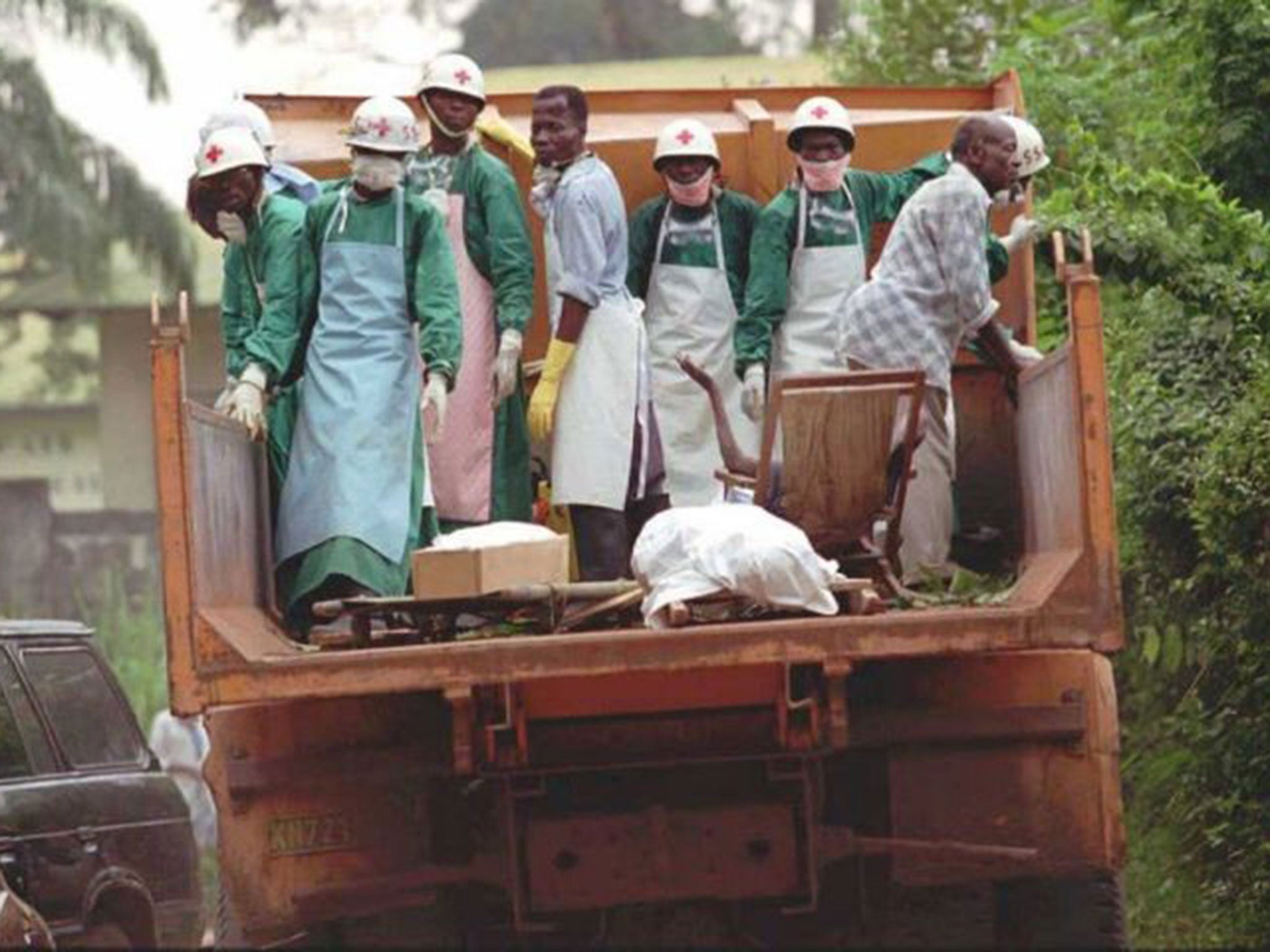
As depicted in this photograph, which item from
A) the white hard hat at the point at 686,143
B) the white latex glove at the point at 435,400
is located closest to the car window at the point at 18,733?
the white latex glove at the point at 435,400

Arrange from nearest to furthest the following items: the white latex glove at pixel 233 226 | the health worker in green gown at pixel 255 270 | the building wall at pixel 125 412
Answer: the health worker in green gown at pixel 255 270
the white latex glove at pixel 233 226
the building wall at pixel 125 412

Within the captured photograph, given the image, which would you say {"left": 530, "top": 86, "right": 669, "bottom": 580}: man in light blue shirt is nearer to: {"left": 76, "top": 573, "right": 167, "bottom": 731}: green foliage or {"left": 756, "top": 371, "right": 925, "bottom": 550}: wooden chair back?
{"left": 756, "top": 371, "right": 925, "bottom": 550}: wooden chair back

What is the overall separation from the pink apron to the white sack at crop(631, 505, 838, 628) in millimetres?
2367

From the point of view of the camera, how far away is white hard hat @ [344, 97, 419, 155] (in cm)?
1082

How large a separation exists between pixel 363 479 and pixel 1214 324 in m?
3.17

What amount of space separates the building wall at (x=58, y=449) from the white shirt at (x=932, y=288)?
2709 cm

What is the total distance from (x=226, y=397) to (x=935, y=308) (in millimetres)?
2038

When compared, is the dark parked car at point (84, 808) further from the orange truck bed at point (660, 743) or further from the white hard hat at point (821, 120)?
the white hard hat at point (821, 120)

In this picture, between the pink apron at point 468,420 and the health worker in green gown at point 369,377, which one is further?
the pink apron at point 468,420

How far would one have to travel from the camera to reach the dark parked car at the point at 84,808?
1197 centimetres

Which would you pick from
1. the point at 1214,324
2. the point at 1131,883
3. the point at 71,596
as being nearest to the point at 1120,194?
the point at 1214,324

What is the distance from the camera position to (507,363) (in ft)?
37.2

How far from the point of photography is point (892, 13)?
18.5 meters

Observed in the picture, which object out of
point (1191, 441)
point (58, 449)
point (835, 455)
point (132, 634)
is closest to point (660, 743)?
point (835, 455)
